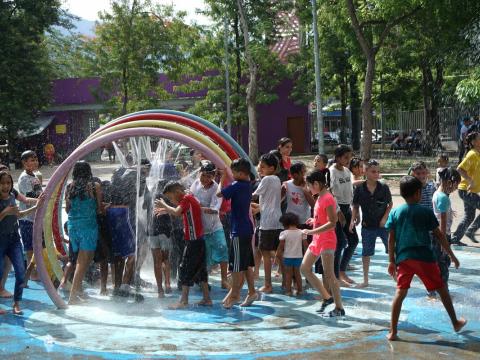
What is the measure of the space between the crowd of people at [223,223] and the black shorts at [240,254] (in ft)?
0.04

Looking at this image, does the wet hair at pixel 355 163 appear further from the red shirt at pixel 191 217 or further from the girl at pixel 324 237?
the red shirt at pixel 191 217

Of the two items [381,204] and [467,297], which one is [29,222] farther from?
[467,297]

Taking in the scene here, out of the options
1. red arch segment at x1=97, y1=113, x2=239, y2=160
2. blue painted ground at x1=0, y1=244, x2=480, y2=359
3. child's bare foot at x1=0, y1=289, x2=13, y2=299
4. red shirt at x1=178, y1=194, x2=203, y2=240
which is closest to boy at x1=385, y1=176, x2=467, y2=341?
blue painted ground at x1=0, y1=244, x2=480, y2=359

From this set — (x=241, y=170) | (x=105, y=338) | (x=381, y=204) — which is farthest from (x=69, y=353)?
(x=381, y=204)

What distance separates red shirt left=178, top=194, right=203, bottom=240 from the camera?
26.7ft

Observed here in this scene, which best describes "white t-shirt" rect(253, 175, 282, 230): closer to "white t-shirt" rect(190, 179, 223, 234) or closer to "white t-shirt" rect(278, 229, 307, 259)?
"white t-shirt" rect(278, 229, 307, 259)

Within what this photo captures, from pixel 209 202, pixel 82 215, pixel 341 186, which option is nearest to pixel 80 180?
pixel 82 215

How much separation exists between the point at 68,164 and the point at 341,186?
3.35 metres

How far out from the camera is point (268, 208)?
8.73 m

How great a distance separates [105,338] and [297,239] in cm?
264

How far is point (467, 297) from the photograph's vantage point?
27.0 feet

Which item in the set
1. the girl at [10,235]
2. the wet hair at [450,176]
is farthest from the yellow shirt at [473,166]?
the girl at [10,235]

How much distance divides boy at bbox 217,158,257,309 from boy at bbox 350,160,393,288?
5.42 ft

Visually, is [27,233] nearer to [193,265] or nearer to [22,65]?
[193,265]
